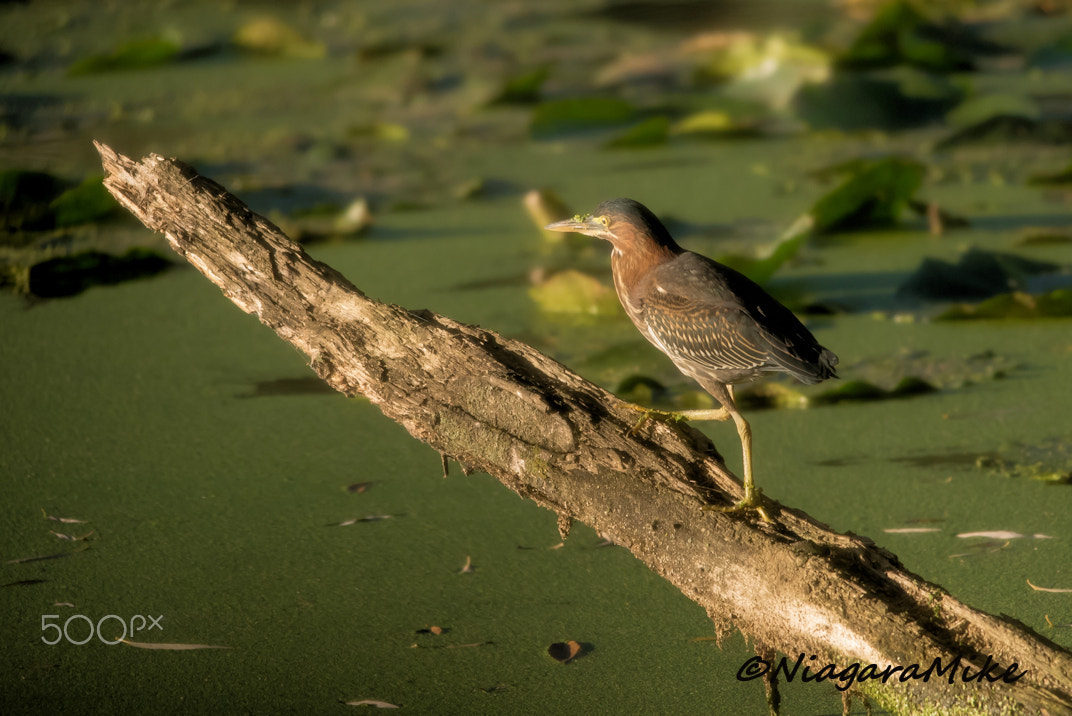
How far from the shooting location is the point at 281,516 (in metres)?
2.30

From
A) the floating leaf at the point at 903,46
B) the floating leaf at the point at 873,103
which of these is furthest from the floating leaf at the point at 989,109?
the floating leaf at the point at 903,46

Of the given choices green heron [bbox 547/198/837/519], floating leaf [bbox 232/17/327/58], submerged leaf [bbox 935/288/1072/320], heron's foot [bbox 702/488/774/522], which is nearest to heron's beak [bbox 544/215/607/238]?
green heron [bbox 547/198/837/519]

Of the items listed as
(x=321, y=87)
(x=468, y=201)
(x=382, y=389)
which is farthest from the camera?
(x=321, y=87)

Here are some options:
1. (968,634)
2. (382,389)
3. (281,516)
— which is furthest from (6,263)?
(968,634)

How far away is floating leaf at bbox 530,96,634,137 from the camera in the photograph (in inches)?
214

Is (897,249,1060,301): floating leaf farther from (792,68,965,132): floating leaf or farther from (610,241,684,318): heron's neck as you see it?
(792,68,965,132): floating leaf

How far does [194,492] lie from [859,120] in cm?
396

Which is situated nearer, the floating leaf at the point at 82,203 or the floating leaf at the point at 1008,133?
the floating leaf at the point at 82,203

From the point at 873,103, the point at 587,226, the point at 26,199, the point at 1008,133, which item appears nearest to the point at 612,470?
the point at 587,226

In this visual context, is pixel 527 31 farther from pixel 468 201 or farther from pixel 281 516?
pixel 281 516

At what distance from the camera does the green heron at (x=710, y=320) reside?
75.7 inches

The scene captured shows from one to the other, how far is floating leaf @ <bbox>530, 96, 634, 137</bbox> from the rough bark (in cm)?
345

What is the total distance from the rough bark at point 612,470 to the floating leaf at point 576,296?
1399 millimetres

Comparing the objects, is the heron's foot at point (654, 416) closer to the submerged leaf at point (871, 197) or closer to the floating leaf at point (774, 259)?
the floating leaf at point (774, 259)
